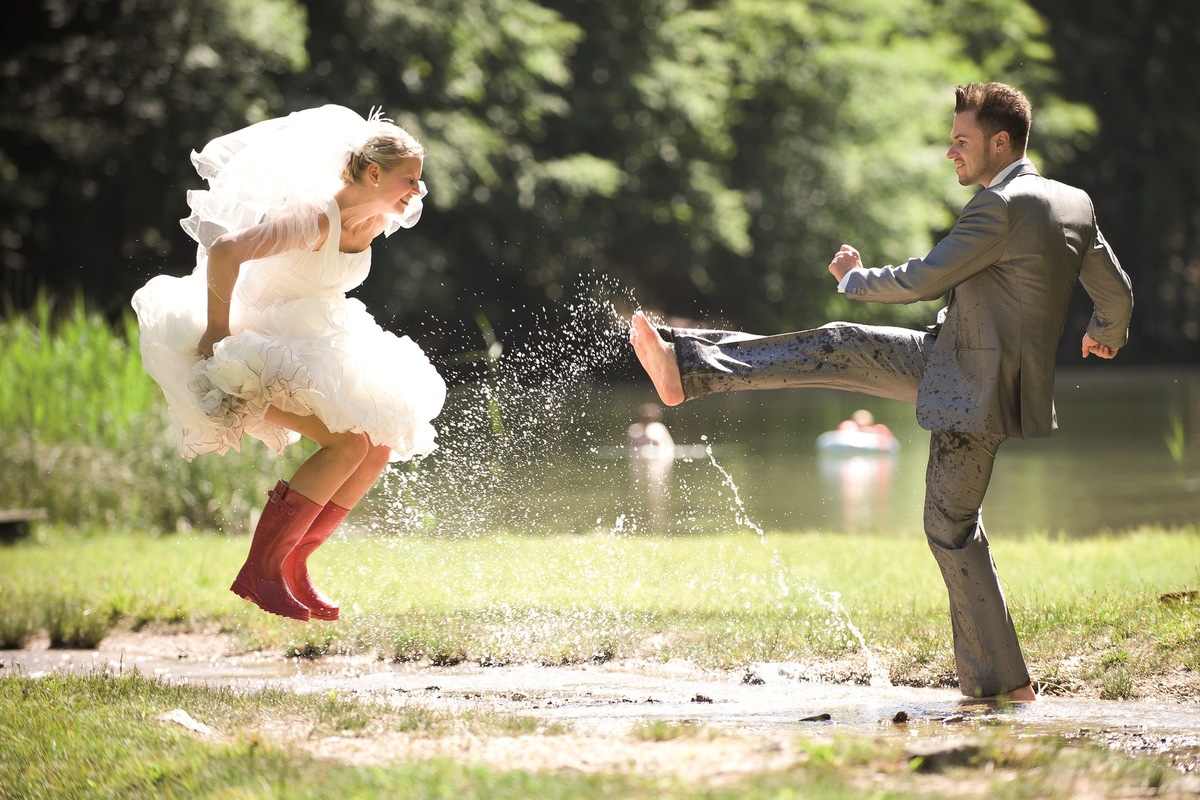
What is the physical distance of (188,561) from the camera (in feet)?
28.9

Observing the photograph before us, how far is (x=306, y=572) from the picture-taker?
6070 mm

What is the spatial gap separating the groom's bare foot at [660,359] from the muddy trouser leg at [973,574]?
105cm

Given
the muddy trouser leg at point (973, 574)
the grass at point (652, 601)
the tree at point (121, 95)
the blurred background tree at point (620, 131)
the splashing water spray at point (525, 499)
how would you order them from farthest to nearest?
the blurred background tree at point (620, 131)
the tree at point (121, 95)
the splashing water spray at point (525, 499)
the grass at point (652, 601)
the muddy trouser leg at point (973, 574)

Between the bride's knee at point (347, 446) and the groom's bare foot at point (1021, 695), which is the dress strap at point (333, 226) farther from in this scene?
the groom's bare foot at point (1021, 695)

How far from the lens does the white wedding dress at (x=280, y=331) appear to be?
5.75 m

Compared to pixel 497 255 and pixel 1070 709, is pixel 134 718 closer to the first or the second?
pixel 1070 709

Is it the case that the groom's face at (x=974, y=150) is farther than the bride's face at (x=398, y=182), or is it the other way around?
the bride's face at (x=398, y=182)

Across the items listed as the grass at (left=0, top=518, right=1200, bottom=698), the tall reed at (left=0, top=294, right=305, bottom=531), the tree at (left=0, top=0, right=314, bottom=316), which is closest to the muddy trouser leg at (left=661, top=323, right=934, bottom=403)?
the grass at (left=0, top=518, right=1200, bottom=698)

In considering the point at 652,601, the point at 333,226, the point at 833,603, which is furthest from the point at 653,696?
the point at 333,226

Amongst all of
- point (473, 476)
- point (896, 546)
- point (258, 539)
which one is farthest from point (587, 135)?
point (258, 539)

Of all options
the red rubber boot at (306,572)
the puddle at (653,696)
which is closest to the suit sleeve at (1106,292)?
the puddle at (653,696)

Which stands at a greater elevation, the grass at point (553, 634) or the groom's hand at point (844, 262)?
the groom's hand at point (844, 262)

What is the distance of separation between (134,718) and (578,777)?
6.00ft

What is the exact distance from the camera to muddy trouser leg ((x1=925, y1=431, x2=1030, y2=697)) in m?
5.37
